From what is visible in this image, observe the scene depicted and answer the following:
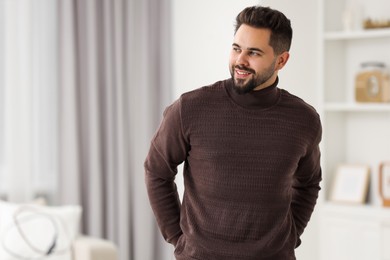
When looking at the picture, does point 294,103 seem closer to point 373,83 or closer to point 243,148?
point 243,148

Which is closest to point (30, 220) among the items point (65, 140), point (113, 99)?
point (65, 140)

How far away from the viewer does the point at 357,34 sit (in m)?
3.69

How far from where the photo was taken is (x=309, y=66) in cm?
377

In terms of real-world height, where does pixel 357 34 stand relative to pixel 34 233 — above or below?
above

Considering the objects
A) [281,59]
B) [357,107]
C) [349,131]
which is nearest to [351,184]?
[349,131]

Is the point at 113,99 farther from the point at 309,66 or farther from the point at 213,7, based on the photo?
the point at 309,66

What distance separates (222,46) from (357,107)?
0.85 m

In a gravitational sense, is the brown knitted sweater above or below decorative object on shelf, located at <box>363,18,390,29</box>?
below

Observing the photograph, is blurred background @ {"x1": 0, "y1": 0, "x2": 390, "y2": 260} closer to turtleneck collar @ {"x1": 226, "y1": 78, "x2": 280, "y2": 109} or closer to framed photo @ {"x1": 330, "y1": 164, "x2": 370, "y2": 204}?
framed photo @ {"x1": 330, "y1": 164, "x2": 370, "y2": 204}

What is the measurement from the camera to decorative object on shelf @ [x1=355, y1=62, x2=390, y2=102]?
3.68 metres

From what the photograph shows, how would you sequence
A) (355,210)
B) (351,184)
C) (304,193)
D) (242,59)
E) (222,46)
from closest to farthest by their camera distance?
(242,59) → (304,193) → (222,46) → (355,210) → (351,184)

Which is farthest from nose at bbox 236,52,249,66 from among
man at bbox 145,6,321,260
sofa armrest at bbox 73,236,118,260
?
sofa armrest at bbox 73,236,118,260

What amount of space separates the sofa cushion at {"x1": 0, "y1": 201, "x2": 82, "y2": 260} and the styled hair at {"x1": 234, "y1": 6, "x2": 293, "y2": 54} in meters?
1.64

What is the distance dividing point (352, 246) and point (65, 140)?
5.61ft
